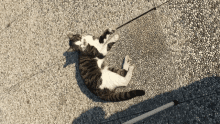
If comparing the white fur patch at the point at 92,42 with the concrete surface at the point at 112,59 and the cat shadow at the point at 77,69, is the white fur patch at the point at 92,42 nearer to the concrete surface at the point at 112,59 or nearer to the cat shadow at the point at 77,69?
the concrete surface at the point at 112,59

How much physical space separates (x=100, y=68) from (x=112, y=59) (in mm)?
300

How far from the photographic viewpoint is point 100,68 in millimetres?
2383

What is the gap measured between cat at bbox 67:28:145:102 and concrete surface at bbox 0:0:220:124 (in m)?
0.16

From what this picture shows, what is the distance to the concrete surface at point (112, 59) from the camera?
193 cm

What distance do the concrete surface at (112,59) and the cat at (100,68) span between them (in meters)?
0.16

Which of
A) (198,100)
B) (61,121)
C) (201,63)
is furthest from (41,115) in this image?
(201,63)

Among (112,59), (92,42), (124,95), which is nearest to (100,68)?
(112,59)

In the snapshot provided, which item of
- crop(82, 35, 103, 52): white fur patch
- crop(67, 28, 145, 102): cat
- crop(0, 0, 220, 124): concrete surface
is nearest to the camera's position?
crop(0, 0, 220, 124): concrete surface

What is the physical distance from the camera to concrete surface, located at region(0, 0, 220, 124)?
1.93m

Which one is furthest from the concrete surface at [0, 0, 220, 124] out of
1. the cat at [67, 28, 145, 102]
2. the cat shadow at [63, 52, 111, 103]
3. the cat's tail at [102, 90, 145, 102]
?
the cat's tail at [102, 90, 145, 102]

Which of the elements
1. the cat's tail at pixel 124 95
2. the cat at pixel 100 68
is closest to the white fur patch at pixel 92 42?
the cat at pixel 100 68

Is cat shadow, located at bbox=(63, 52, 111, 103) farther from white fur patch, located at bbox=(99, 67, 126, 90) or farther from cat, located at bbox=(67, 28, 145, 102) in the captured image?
white fur patch, located at bbox=(99, 67, 126, 90)

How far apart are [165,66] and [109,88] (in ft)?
3.27

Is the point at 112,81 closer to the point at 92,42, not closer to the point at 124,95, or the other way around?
the point at 124,95
